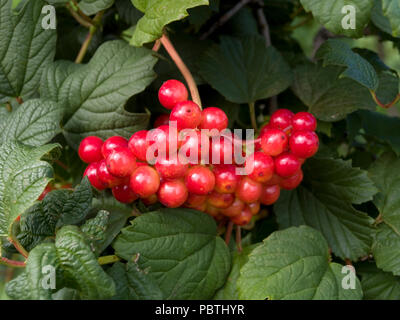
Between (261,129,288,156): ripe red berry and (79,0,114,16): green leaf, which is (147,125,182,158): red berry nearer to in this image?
(261,129,288,156): ripe red berry

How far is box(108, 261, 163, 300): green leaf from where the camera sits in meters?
0.62

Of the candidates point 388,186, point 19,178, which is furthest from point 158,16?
point 388,186

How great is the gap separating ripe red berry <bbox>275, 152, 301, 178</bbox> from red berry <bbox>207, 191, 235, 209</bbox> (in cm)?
9

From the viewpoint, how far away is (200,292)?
703mm

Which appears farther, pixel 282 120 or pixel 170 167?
pixel 282 120

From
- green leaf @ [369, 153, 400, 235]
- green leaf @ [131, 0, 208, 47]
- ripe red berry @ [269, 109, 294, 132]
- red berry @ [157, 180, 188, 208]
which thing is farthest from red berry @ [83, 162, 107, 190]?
green leaf @ [369, 153, 400, 235]

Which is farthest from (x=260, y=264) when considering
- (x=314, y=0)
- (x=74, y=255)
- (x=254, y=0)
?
(x=254, y=0)

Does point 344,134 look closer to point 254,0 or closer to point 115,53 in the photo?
point 254,0

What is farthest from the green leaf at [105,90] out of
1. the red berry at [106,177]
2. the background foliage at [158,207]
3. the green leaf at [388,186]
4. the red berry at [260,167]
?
the green leaf at [388,186]

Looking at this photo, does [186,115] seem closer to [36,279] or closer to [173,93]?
[173,93]

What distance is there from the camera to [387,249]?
2.53ft

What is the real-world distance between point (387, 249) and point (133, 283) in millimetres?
470

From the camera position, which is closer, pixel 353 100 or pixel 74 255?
pixel 74 255

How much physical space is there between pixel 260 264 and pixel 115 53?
46cm
